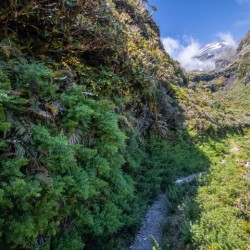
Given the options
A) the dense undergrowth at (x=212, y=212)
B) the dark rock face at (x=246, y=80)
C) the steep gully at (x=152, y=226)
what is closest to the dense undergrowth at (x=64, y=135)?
the steep gully at (x=152, y=226)

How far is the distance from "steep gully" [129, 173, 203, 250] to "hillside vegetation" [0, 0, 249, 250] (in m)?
0.27

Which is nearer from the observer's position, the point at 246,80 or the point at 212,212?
the point at 212,212

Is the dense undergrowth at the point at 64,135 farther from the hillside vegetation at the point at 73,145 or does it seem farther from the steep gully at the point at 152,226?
the steep gully at the point at 152,226

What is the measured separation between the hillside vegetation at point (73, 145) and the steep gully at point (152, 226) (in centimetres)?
27

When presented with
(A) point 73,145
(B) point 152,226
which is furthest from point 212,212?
(A) point 73,145

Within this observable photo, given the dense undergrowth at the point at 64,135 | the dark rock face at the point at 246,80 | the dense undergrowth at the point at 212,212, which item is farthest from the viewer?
the dark rock face at the point at 246,80

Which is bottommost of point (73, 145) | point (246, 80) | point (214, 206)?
point (214, 206)

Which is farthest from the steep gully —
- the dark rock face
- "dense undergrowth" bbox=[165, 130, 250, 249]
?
the dark rock face

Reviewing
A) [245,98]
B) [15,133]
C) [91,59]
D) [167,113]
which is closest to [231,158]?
[167,113]

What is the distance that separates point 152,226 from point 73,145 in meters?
3.48

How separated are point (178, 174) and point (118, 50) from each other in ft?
16.8

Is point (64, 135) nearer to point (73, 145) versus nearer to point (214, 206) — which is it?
point (73, 145)

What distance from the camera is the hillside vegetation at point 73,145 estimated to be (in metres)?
3.63

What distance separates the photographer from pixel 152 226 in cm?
648
